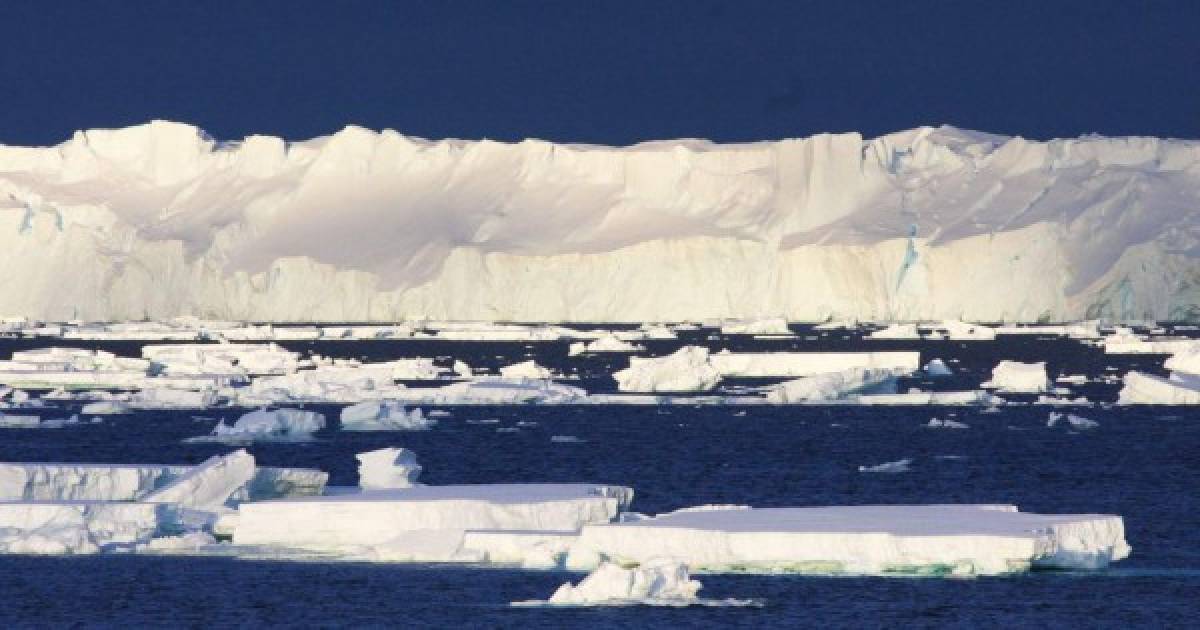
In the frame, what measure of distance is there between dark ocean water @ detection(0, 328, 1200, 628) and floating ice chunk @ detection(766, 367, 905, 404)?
0.44 meters

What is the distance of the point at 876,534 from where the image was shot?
17.7 meters

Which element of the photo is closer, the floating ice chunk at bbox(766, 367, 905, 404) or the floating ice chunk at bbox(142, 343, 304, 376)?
the floating ice chunk at bbox(766, 367, 905, 404)

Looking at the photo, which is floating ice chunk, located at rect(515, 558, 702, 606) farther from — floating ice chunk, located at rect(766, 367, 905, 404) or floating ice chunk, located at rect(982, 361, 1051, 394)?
floating ice chunk, located at rect(982, 361, 1051, 394)

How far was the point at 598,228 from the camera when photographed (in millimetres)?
89188

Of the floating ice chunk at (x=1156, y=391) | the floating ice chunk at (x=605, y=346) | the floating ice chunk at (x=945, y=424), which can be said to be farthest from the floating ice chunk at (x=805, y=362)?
the floating ice chunk at (x=605, y=346)

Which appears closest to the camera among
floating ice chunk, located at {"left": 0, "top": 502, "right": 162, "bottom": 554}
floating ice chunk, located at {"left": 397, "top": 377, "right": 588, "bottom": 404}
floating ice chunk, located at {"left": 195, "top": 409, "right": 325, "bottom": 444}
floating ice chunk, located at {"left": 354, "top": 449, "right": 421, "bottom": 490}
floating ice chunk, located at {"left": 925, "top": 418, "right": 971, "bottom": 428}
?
floating ice chunk, located at {"left": 0, "top": 502, "right": 162, "bottom": 554}

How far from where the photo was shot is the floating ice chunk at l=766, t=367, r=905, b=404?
135 feet

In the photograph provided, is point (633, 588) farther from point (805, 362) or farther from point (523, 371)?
point (805, 362)

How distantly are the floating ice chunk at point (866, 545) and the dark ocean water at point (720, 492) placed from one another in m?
0.23

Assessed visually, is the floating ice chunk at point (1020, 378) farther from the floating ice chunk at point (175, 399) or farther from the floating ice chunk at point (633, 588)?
the floating ice chunk at point (633, 588)

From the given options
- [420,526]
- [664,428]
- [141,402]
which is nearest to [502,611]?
[420,526]

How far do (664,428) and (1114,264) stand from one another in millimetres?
36948

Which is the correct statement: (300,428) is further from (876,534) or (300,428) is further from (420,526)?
(876,534)

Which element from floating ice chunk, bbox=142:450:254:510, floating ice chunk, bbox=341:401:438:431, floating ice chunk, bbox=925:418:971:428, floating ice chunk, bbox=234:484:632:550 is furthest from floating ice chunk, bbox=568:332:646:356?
floating ice chunk, bbox=234:484:632:550
